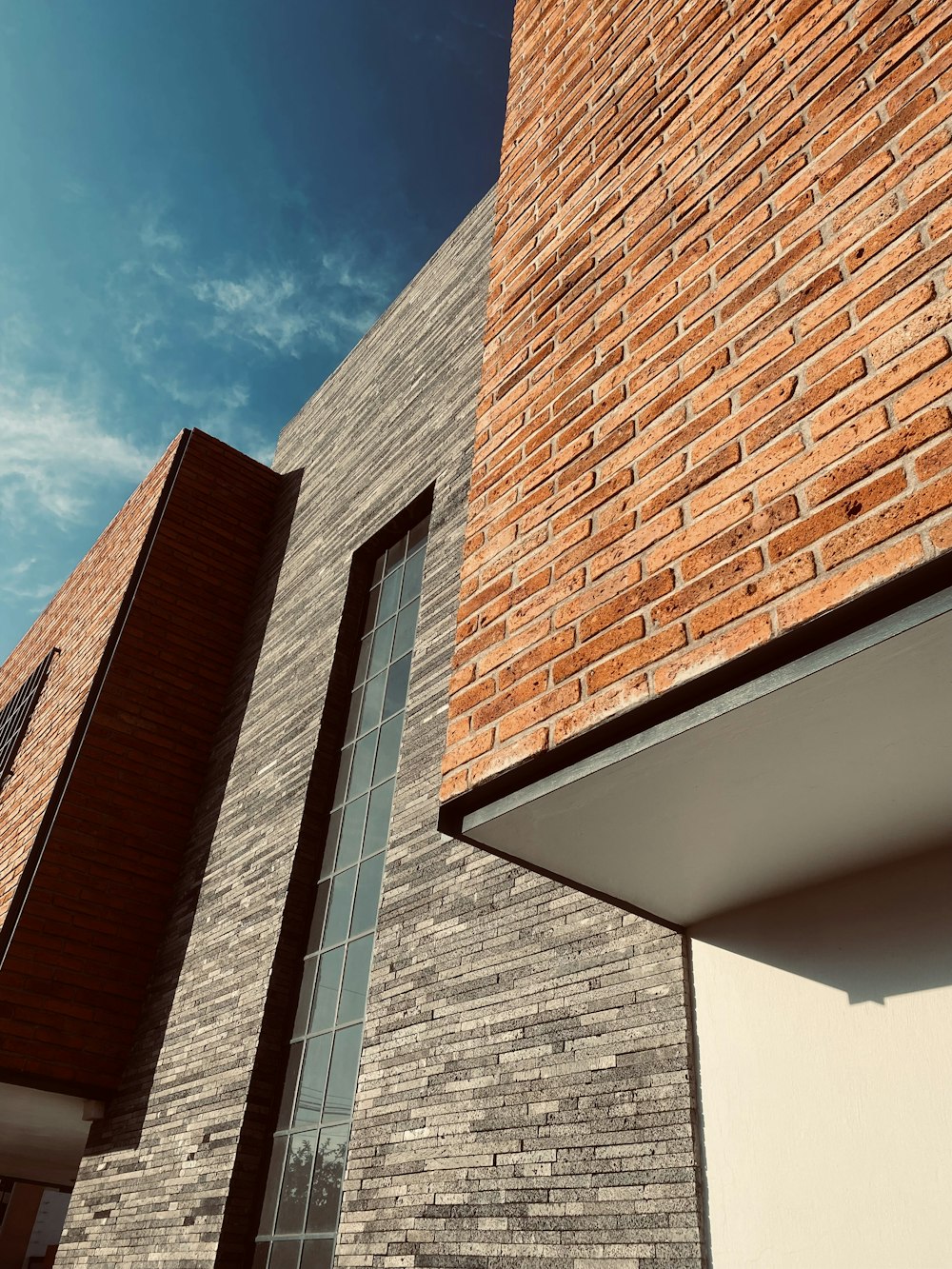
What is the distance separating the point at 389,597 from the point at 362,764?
164 cm

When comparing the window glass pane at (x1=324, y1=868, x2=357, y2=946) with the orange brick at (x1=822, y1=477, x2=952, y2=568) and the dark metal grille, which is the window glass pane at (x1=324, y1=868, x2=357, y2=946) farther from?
the dark metal grille

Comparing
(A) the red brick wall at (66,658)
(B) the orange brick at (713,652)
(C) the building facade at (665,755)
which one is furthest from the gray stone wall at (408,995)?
(B) the orange brick at (713,652)

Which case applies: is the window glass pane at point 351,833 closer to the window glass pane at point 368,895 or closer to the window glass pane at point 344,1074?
the window glass pane at point 368,895

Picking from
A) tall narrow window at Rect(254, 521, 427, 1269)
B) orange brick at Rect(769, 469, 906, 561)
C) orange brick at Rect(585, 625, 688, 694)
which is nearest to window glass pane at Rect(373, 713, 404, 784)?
tall narrow window at Rect(254, 521, 427, 1269)

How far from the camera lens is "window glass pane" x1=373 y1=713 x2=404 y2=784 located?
6859 mm

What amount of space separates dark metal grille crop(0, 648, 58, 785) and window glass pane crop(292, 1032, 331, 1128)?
7.00 metres

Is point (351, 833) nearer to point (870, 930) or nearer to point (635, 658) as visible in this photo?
point (870, 930)

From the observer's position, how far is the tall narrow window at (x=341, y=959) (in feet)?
17.9

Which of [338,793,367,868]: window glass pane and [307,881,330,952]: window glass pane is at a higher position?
[338,793,367,868]: window glass pane

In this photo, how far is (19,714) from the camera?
12312 millimetres

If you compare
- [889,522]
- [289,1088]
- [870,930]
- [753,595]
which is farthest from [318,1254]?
[889,522]

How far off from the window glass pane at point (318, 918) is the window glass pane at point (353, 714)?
4.16ft

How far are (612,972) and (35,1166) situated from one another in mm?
12265

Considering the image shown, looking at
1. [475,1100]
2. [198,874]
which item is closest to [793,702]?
[475,1100]
